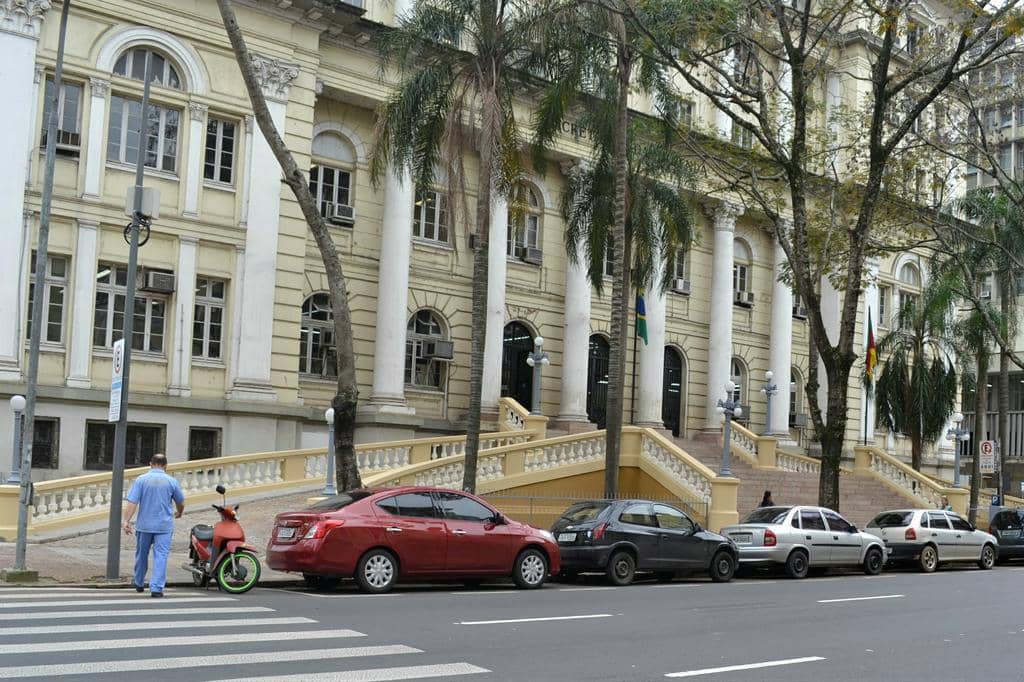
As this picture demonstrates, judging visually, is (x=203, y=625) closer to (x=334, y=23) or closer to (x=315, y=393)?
(x=315, y=393)

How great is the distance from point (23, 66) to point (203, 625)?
18.2m

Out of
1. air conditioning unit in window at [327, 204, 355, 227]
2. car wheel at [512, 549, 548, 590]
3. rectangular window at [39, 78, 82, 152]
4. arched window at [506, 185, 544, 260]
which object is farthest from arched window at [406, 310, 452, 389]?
car wheel at [512, 549, 548, 590]

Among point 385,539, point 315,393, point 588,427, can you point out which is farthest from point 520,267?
point 385,539

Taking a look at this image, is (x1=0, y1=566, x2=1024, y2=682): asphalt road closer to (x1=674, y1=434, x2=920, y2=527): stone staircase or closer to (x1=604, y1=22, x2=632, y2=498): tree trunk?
(x1=604, y1=22, x2=632, y2=498): tree trunk

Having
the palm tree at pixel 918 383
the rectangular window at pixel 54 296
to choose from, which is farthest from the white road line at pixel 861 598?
the palm tree at pixel 918 383

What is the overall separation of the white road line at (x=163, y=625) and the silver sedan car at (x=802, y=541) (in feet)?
38.5

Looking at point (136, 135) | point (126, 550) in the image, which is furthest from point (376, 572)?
point (136, 135)

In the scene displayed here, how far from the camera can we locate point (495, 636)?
38.0 ft

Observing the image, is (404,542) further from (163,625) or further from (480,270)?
(480,270)

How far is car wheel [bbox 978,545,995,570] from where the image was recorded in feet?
90.2

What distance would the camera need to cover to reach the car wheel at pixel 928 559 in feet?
84.3

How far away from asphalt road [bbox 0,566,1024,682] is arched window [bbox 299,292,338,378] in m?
15.4

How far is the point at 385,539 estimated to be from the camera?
51.9 ft

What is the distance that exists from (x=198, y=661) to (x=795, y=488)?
26.8m
